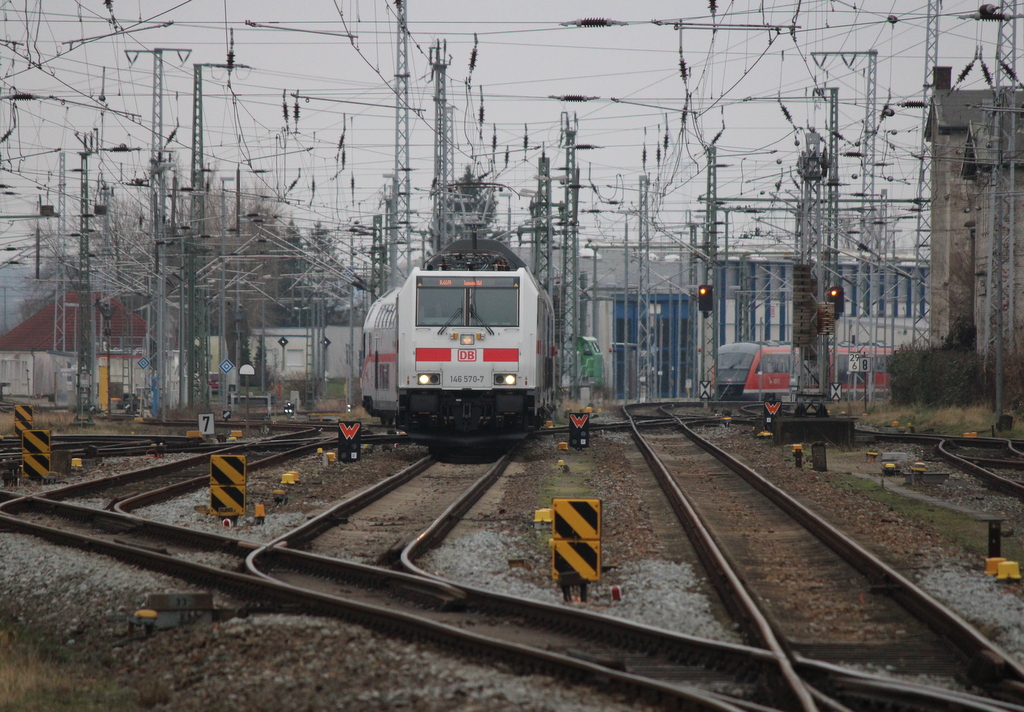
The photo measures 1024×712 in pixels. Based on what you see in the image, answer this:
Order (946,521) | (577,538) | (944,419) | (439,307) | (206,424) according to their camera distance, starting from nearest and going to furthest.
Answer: (577,538) < (946,521) < (439,307) < (206,424) < (944,419)

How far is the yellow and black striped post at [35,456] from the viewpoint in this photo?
17.1 metres

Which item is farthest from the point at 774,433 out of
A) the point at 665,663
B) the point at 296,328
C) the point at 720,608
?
the point at 296,328

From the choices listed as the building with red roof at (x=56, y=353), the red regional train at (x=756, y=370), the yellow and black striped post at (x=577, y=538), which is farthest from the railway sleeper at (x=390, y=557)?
the red regional train at (x=756, y=370)

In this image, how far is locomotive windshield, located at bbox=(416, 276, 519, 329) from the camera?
1989 centimetres

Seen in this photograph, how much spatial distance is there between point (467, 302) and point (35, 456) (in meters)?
7.53

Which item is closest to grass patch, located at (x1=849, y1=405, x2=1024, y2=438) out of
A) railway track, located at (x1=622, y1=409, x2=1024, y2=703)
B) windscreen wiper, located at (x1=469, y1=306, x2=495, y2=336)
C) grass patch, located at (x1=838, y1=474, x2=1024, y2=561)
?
grass patch, located at (x1=838, y1=474, x2=1024, y2=561)

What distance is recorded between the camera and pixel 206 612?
768cm

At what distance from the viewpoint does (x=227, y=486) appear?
12.3 metres

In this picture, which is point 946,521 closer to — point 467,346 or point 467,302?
point 467,346

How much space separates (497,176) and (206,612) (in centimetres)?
3253

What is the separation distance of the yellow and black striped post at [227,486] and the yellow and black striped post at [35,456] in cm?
617

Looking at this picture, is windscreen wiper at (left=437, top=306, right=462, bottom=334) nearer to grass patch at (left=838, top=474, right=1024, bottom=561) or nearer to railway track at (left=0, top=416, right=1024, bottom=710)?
grass patch at (left=838, top=474, right=1024, bottom=561)

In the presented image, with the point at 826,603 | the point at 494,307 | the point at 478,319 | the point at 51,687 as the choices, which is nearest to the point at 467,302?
the point at 478,319

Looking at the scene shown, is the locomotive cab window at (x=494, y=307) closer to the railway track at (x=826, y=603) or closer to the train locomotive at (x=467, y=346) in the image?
the train locomotive at (x=467, y=346)
